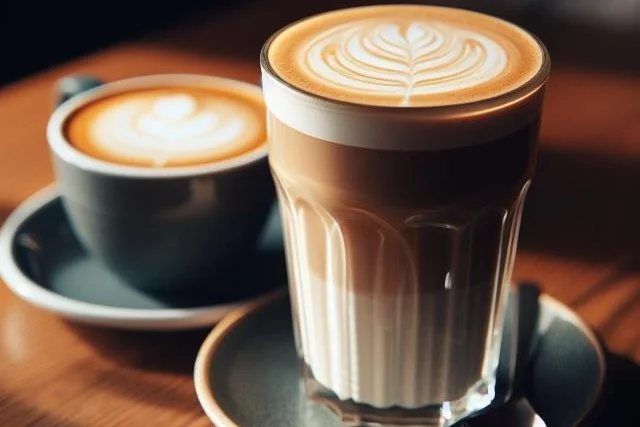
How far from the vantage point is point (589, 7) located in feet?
3.83

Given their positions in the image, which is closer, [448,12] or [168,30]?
[448,12]

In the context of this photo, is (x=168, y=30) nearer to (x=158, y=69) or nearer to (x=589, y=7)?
(x=158, y=69)

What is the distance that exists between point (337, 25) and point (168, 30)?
60 centimetres

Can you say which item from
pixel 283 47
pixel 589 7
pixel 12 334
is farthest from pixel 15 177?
pixel 589 7

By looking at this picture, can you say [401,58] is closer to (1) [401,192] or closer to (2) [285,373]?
(1) [401,192]

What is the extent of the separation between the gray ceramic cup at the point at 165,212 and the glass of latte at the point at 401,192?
0.21 feet

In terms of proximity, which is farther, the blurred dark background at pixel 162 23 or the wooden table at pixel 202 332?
the blurred dark background at pixel 162 23

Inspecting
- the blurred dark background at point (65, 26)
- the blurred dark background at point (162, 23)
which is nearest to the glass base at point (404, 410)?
the blurred dark background at point (162, 23)

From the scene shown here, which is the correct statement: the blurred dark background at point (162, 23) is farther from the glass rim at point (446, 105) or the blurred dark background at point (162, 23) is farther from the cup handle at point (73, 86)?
the glass rim at point (446, 105)

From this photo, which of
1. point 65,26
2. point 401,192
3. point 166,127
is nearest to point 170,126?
point 166,127

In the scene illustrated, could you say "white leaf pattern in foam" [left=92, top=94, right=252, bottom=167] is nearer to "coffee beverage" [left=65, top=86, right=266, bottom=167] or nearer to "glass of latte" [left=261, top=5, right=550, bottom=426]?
"coffee beverage" [left=65, top=86, right=266, bottom=167]

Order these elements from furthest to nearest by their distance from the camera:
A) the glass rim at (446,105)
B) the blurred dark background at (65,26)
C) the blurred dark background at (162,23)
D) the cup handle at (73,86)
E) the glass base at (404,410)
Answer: the blurred dark background at (65,26)
the blurred dark background at (162,23)
the cup handle at (73,86)
the glass base at (404,410)
the glass rim at (446,105)

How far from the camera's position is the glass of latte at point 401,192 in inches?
16.1

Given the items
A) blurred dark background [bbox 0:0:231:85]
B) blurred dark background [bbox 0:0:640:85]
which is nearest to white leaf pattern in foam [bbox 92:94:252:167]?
blurred dark background [bbox 0:0:640:85]
